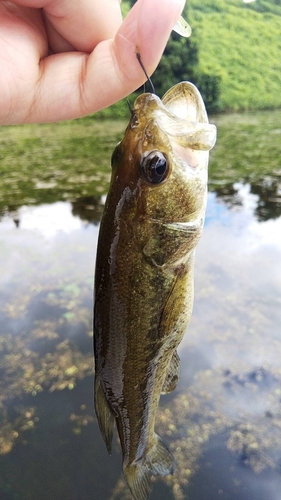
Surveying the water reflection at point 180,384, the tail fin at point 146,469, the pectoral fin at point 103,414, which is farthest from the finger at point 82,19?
the water reflection at point 180,384

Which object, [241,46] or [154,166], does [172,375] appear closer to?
[154,166]

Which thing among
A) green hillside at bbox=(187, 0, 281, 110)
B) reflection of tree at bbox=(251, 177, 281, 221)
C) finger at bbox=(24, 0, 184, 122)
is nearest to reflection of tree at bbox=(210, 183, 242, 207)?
reflection of tree at bbox=(251, 177, 281, 221)

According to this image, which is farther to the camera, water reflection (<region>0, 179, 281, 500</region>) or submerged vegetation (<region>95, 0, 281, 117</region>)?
submerged vegetation (<region>95, 0, 281, 117</region>)

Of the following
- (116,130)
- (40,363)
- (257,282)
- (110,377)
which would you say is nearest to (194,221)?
(110,377)

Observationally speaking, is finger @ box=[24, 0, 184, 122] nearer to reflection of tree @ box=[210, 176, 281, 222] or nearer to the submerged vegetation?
reflection of tree @ box=[210, 176, 281, 222]

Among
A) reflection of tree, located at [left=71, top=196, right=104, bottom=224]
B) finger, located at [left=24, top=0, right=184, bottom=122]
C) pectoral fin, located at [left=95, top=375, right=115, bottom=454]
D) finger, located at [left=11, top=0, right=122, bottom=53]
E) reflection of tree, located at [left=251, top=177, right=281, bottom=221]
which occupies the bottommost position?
reflection of tree, located at [left=71, top=196, right=104, bottom=224]

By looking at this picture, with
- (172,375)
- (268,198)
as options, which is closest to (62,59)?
(172,375)
